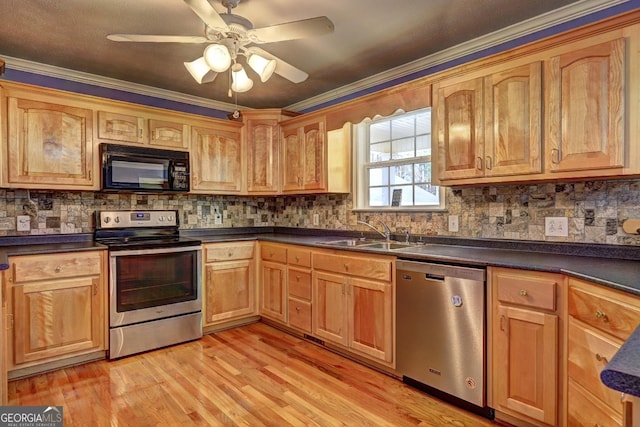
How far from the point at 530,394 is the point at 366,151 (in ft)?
Answer: 7.92

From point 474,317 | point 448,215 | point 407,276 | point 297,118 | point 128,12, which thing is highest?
point 128,12

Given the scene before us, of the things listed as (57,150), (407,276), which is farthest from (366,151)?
(57,150)

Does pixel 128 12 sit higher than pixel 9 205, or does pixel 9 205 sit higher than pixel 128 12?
pixel 128 12

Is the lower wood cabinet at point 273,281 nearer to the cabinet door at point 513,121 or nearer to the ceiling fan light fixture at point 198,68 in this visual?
the ceiling fan light fixture at point 198,68

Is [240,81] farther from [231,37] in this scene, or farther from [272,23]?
[272,23]

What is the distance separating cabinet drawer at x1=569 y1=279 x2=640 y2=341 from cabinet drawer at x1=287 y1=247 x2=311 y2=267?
1.93 m

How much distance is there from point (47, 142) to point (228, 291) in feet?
6.30

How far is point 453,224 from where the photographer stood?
281 centimetres

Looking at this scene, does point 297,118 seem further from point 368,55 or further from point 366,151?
point 368,55

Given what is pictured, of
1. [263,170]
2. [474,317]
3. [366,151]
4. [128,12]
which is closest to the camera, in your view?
[474,317]

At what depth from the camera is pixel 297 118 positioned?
146 inches

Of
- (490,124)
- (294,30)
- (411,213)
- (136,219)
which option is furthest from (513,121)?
(136,219)

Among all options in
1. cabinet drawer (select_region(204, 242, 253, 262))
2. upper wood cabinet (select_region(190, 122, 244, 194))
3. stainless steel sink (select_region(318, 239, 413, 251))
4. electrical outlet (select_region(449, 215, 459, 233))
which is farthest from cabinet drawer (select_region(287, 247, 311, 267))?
electrical outlet (select_region(449, 215, 459, 233))

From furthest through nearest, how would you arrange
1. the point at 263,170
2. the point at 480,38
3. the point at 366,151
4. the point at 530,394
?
the point at 263,170 < the point at 366,151 < the point at 480,38 < the point at 530,394
